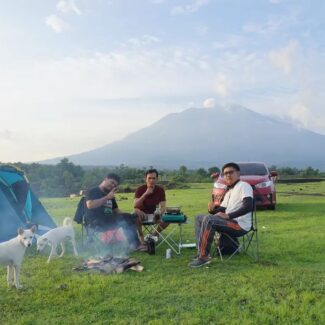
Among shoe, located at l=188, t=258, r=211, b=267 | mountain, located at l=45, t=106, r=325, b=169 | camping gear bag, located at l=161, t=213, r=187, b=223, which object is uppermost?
mountain, located at l=45, t=106, r=325, b=169

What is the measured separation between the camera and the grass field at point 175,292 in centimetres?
413

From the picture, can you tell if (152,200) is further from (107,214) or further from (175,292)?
(175,292)

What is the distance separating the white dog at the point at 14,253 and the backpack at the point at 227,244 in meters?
2.82

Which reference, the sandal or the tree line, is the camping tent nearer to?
the sandal

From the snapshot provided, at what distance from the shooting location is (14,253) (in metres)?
5.12

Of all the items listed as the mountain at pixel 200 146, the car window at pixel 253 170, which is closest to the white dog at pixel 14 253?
the car window at pixel 253 170

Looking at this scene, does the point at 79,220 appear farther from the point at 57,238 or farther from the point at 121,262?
the point at 121,262

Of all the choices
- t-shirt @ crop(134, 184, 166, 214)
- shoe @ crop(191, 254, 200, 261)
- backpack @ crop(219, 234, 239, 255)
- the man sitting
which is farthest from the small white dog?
backpack @ crop(219, 234, 239, 255)

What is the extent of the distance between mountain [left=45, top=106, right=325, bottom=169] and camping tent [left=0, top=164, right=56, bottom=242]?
138m

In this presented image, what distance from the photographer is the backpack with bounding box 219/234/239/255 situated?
21.8 ft

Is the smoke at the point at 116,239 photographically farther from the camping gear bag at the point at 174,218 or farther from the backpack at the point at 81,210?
the camping gear bag at the point at 174,218

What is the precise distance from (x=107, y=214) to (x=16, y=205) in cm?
164

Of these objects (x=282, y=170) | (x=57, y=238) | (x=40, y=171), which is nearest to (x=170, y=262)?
(x=57, y=238)

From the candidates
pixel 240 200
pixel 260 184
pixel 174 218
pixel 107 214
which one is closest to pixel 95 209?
pixel 107 214
